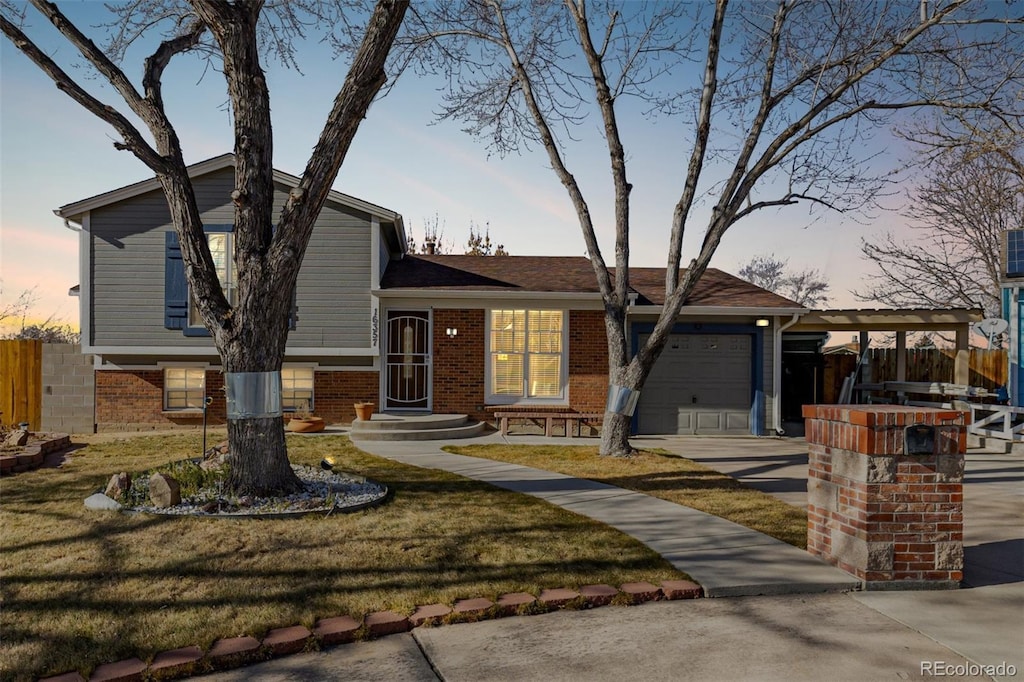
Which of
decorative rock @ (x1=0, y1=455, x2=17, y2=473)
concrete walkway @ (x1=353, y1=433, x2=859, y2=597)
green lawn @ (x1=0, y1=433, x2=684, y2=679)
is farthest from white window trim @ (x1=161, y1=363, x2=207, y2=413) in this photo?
green lawn @ (x1=0, y1=433, x2=684, y2=679)

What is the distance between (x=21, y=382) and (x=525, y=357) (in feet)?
32.3

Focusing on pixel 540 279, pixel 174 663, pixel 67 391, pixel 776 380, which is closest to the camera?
pixel 174 663

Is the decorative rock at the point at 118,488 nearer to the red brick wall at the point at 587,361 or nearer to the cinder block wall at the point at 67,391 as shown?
the cinder block wall at the point at 67,391

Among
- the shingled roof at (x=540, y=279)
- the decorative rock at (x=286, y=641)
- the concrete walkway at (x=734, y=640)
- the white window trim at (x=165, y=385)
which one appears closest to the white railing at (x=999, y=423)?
the shingled roof at (x=540, y=279)

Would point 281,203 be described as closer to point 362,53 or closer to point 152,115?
point 152,115

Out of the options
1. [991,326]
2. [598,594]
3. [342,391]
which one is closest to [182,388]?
[342,391]

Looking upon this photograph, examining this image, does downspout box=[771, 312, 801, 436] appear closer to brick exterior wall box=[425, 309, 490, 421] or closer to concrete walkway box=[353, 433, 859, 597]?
brick exterior wall box=[425, 309, 490, 421]

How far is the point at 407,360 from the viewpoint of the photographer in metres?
14.8

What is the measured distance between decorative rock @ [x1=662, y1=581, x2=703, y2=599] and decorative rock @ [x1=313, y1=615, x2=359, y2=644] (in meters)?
2.08

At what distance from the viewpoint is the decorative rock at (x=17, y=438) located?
10.5 meters

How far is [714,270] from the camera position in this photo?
18297mm

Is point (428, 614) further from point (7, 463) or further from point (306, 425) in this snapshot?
point (306, 425)

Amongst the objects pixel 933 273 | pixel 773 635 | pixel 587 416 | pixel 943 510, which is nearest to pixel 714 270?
pixel 587 416

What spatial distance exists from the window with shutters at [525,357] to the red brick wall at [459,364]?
237 mm
